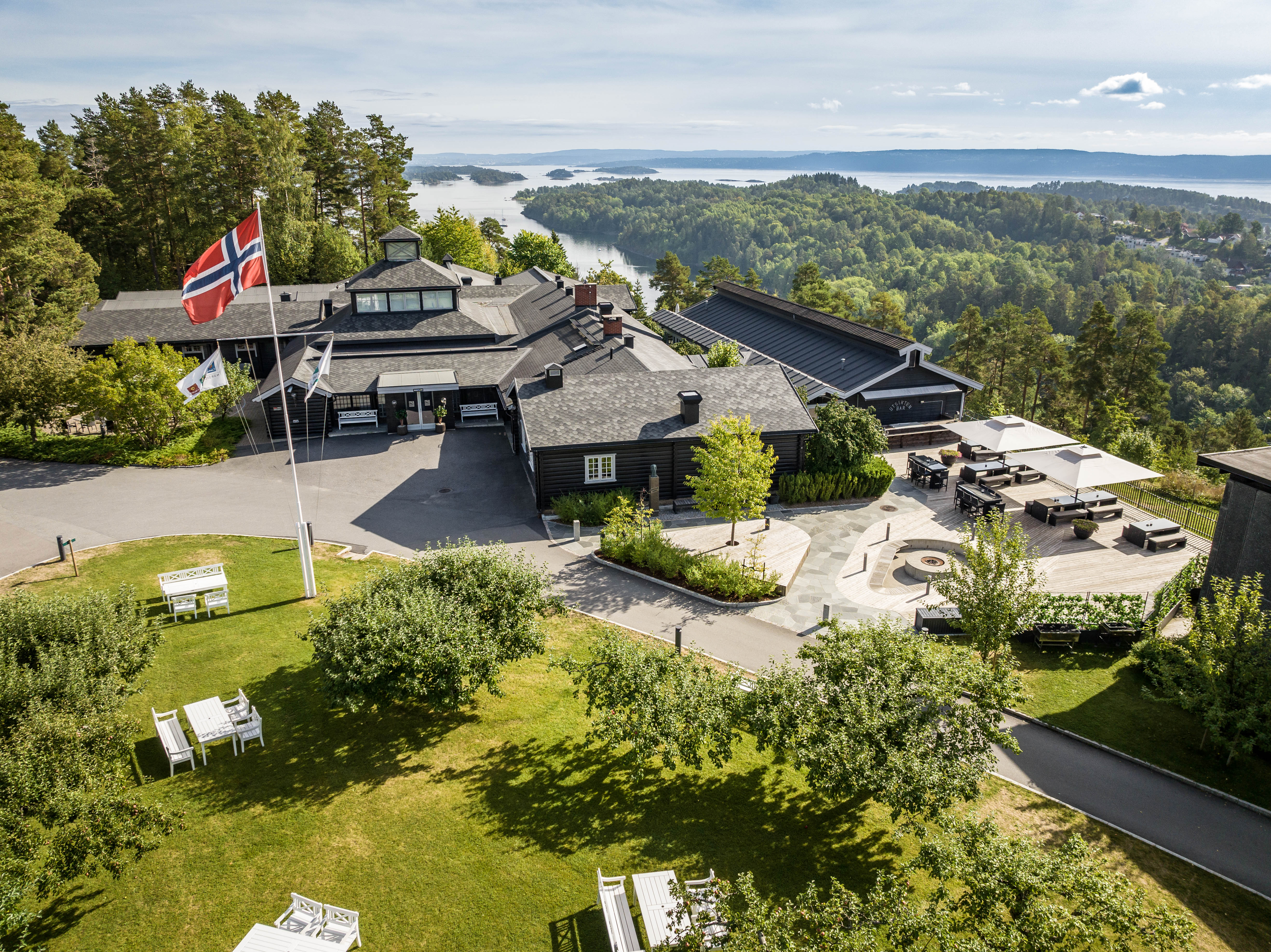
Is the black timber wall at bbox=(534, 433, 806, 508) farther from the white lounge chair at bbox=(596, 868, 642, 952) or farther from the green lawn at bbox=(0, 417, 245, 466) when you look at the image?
the white lounge chair at bbox=(596, 868, 642, 952)

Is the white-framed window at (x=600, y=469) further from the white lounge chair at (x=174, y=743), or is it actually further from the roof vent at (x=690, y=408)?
the white lounge chair at (x=174, y=743)

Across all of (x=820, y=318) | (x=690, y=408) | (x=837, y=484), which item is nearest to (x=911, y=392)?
(x=820, y=318)

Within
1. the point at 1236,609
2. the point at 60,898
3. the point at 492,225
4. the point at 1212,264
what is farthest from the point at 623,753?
the point at 1212,264

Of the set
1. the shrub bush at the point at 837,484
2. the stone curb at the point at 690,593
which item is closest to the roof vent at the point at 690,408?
the shrub bush at the point at 837,484

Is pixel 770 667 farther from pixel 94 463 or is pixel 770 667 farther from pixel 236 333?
pixel 236 333

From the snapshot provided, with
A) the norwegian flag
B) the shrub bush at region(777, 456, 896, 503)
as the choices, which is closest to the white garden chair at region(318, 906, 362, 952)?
the norwegian flag
